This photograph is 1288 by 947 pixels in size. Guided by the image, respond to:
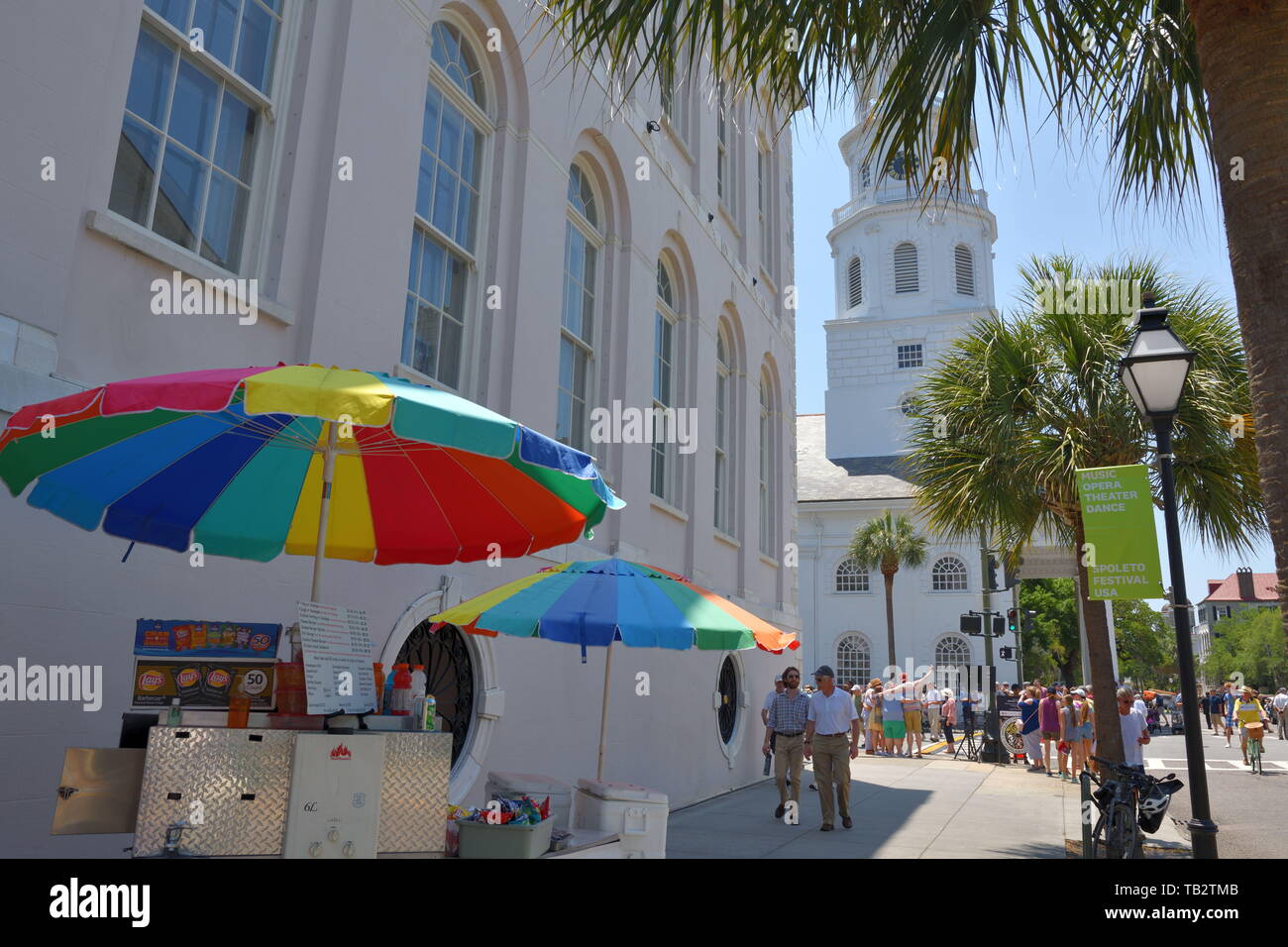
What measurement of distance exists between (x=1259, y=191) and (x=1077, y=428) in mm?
7071

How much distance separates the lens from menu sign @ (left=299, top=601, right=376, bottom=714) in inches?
169

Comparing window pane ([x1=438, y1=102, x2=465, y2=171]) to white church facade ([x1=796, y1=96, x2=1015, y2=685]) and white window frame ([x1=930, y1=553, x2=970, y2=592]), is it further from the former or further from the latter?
white window frame ([x1=930, y1=553, x2=970, y2=592])

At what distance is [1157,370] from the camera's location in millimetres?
6734

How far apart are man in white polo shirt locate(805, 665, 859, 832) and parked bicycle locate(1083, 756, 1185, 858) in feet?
10.8

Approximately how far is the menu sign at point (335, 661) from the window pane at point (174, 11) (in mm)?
4219

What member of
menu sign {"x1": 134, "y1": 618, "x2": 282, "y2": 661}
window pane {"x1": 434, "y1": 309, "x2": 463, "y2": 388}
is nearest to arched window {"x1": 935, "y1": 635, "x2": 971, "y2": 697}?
window pane {"x1": 434, "y1": 309, "x2": 463, "y2": 388}

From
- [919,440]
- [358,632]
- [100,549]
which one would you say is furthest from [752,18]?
[919,440]

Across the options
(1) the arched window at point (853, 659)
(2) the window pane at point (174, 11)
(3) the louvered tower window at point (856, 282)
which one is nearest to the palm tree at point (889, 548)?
(1) the arched window at point (853, 659)

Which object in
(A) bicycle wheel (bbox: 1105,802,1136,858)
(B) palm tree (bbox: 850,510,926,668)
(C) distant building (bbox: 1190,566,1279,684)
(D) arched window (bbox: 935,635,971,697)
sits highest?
(C) distant building (bbox: 1190,566,1279,684)

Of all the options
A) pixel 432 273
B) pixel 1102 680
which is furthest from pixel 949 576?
pixel 432 273

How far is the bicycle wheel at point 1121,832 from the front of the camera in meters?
8.11

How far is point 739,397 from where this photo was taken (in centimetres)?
1802
